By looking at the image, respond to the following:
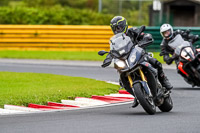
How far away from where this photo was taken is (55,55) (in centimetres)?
2431

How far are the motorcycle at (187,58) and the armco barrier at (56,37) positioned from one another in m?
11.7

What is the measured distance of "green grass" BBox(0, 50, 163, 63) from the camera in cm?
2317

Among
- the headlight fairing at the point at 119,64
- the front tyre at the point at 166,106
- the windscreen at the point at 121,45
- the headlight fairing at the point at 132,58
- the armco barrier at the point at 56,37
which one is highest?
the windscreen at the point at 121,45

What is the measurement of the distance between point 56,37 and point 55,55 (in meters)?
1.89

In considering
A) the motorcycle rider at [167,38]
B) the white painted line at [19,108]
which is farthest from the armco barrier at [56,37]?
the white painted line at [19,108]

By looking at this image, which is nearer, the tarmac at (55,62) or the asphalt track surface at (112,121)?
the asphalt track surface at (112,121)

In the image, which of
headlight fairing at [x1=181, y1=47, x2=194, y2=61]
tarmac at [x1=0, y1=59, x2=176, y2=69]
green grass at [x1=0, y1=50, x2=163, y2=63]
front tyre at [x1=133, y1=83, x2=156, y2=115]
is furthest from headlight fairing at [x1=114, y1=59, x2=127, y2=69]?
green grass at [x1=0, y1=50, x2=163, y2=63]

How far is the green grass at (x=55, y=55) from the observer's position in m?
23.2

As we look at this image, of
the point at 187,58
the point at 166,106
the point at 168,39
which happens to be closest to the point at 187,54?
the point at 187,58

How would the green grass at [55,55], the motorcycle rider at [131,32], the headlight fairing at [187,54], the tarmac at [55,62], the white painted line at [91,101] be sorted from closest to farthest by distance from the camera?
the motorcycle rider at [131,32], the white painted line at [91,101], the headlight fairing at [187,54], the tarmac at [55,62], the green grass at [55,55]

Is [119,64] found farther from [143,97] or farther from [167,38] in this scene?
[167,38]

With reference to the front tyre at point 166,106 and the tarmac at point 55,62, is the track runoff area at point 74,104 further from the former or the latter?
the tarmac at point 55,62

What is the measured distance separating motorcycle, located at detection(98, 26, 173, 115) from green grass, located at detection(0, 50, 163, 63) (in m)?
13.2

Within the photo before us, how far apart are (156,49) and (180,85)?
945 centimetres
